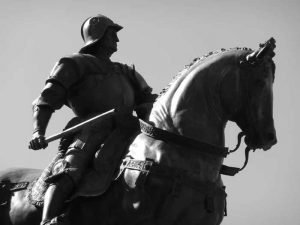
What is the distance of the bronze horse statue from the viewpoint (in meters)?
9.27

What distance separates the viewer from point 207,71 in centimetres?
973

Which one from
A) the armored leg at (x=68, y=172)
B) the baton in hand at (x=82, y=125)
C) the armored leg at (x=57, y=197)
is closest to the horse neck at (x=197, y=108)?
the baton in hand at (x=82, y=125)

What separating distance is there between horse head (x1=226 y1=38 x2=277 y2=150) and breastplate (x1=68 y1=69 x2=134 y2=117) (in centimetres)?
166

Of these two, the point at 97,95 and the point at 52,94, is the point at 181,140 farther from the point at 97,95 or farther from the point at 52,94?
the point at 52,94

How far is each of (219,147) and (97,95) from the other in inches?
72.7

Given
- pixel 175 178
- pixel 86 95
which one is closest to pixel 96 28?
pixel 86 95

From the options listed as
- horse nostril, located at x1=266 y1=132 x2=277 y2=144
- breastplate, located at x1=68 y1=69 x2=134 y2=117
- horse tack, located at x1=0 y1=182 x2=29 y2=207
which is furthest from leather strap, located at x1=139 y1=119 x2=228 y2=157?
horse tack, located at x1=0 y1=182 x2=29 y2=207

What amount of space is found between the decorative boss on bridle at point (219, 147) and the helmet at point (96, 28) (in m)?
1.91

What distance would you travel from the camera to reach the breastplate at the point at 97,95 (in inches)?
416

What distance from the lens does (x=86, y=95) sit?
10.6 metres

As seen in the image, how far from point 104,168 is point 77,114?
4.26 feet

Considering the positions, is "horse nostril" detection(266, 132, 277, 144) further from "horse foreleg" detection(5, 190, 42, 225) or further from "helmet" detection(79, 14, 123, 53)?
"horse foreleg" detection(5, 190, 42, 225)

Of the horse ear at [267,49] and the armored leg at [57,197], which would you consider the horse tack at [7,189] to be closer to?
the armored leg at [57,197]

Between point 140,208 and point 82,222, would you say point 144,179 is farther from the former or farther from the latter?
point 82,222
